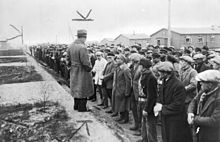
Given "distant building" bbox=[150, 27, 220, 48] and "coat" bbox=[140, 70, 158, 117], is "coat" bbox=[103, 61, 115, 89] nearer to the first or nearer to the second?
"coat" bbox=[140, 70, 158, 117]

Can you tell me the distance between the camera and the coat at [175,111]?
3.63 m

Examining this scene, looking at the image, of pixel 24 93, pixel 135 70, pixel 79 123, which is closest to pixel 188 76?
pixel 135 70

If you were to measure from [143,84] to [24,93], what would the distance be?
19.6 feet

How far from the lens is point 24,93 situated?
29.8ft

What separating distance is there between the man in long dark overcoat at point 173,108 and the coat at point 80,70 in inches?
106

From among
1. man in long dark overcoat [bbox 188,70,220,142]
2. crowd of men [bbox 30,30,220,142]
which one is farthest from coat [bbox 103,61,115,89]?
man in long dark overcoat [bbox 188,70,220,142]

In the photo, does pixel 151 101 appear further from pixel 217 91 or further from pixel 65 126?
pixel 65 126

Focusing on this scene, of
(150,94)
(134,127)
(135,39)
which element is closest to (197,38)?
(135,39)

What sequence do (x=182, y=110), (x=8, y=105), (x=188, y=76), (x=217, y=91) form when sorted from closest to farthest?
(x=217, y=91) → (x=182, y=110) → (x=188, y=76) → (x=8, y=105)

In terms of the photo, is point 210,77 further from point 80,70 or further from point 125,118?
point 80,70

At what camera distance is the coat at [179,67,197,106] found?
488cm

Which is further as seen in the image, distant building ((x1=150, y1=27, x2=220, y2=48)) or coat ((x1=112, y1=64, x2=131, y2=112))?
distant building ((x1=150, y1=27, x2=220, y2=48))

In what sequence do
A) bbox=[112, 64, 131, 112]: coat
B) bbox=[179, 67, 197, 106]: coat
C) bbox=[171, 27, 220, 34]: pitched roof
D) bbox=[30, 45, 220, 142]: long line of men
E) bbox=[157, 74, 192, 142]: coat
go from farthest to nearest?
1. bbox=[171, 27, 220, 34]: pitched roof
2. bbox=[112, 64, 131, 112]: coat
3. bbox=[179, 67, 197, 106]: coat
4. bbox=[157, 74, 192, 142]: coat
5. bbox=[30, 45, 220, 142]: long line of men

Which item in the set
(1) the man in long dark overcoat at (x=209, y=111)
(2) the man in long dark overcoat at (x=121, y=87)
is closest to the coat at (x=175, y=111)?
(1) the man in long dark overcoat at (x=209, y=111)
